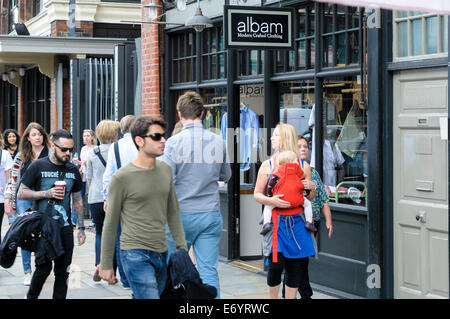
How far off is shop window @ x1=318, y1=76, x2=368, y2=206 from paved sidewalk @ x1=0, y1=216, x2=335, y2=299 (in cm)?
116

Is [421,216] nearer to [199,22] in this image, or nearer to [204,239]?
[204,239]

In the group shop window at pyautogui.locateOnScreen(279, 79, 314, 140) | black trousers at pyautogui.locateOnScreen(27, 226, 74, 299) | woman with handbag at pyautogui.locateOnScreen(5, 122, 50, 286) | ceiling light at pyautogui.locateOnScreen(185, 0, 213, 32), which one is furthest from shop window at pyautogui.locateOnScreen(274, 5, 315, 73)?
black trousers at pyautogui.locateOnScreen(27, 226, 74, 299)

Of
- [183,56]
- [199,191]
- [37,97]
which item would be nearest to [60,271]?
[199,191]

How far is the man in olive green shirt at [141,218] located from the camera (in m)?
5.46

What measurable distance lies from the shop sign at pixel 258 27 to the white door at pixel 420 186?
1.65 metres

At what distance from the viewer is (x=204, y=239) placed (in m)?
6.62

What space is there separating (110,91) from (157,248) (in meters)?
9.92

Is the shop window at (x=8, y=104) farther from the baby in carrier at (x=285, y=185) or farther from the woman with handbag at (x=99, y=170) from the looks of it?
the baby in carrier at (x=285, y=185)

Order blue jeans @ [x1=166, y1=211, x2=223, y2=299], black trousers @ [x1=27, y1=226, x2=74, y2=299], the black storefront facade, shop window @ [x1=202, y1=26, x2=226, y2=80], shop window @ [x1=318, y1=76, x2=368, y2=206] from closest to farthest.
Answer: blue jeans @ [x1=166, y1=211, x2=223, y2=299] → black trousers @ [x1=27, y1=226, x2=74, y2=299] → the black storefront facade → shop window @ [x1=318, y1=76, x2=368, y2=206] → shop window @ [x1=202, y1=26, x2=226, y2=80]

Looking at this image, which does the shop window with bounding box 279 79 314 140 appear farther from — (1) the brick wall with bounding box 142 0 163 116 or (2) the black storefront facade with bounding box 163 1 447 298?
(1) the brick wall with bounding box 142 0 163 116

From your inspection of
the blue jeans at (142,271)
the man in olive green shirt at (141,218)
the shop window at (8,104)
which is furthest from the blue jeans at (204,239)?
the shop window at (8,104)

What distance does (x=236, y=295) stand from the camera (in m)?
8.51

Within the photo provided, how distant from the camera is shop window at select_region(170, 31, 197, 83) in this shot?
38.9ft

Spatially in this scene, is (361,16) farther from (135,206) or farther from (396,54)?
(135,206)
